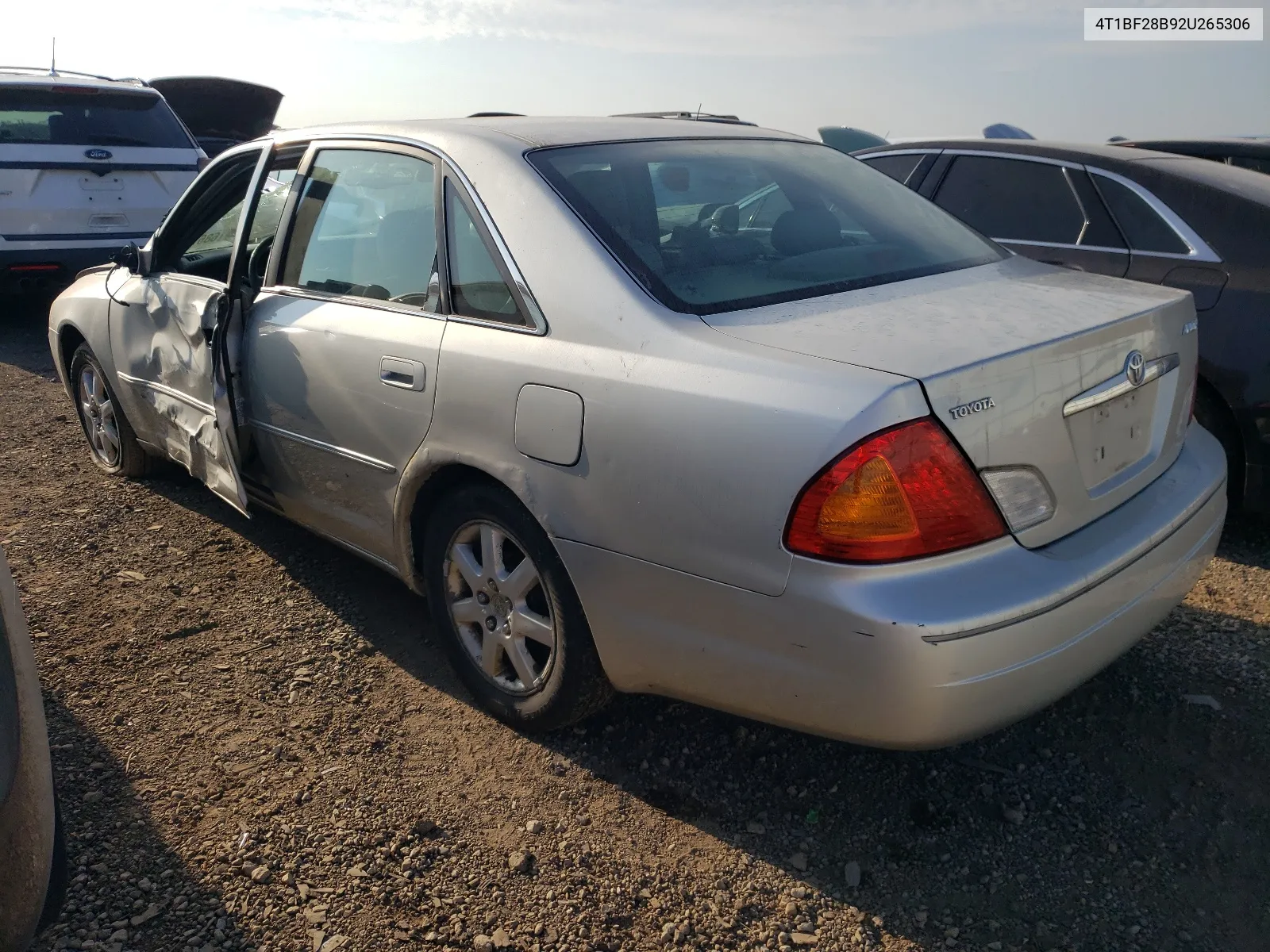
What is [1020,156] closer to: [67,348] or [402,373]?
[402,373]

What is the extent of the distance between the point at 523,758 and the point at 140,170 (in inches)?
270

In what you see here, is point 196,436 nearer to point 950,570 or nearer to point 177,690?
point 177,690


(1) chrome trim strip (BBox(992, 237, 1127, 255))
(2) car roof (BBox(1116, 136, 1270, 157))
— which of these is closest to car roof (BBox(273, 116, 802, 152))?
(1) chrome trim strip (BBox(992, 237, 1127, 255))

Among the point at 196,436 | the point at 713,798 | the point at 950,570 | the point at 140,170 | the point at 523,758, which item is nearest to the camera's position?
the point at 950,570

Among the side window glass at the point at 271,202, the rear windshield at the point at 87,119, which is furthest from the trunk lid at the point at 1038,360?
the rear windshield at the point at 87,119

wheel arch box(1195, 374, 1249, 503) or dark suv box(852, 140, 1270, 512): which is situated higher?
dark suv box(852, 140, 1270, 512)

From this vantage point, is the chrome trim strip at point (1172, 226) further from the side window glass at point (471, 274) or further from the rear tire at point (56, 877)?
the rear tire at point (56, 877)

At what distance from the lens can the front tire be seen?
2596mm

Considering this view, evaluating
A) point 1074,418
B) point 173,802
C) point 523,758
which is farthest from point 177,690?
point 1074,418

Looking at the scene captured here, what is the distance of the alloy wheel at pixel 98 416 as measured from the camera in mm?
4785

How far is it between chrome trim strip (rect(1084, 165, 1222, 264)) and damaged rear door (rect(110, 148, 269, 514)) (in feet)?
11.2

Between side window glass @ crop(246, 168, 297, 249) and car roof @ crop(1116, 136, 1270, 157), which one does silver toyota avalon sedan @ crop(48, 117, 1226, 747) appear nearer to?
side window glass @ crop(246, 168, 297, 249)

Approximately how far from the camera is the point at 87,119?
7715 millimetres

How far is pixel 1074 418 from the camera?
2.23m
